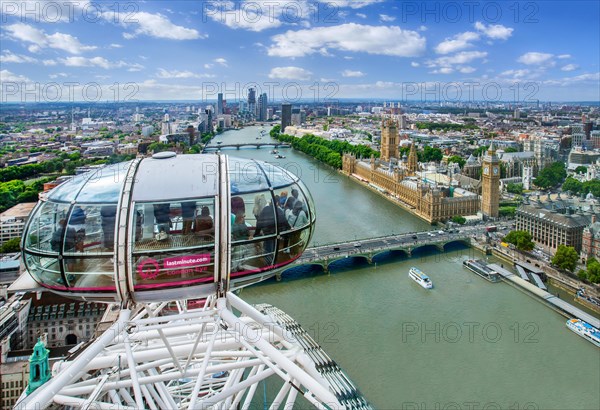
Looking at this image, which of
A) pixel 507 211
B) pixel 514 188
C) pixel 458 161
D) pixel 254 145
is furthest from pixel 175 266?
pixel 254 145

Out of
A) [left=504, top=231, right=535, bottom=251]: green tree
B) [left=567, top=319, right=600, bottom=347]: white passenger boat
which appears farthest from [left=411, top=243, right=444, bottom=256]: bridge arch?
[left=567, top=319, right=600, bottom=347]: white passenger boat

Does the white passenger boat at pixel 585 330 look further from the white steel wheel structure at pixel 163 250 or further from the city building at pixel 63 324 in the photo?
the city building at pixel 63 324

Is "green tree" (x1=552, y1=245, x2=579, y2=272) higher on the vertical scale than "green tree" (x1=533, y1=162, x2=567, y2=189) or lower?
lower

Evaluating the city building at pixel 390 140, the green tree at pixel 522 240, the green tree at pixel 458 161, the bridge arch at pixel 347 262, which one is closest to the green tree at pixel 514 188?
the green tree at pixel 458 161

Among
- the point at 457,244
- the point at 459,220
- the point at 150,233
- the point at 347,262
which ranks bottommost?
the point at 347,262

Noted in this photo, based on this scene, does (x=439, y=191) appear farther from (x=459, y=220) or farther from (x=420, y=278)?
(x=420, y=278)

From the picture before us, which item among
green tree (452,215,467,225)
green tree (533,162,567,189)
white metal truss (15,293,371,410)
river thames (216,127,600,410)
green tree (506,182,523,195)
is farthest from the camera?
green tree (533,162,567,189)

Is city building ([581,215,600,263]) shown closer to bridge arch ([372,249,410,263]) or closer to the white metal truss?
bridge arch ([372,249,410,263])
